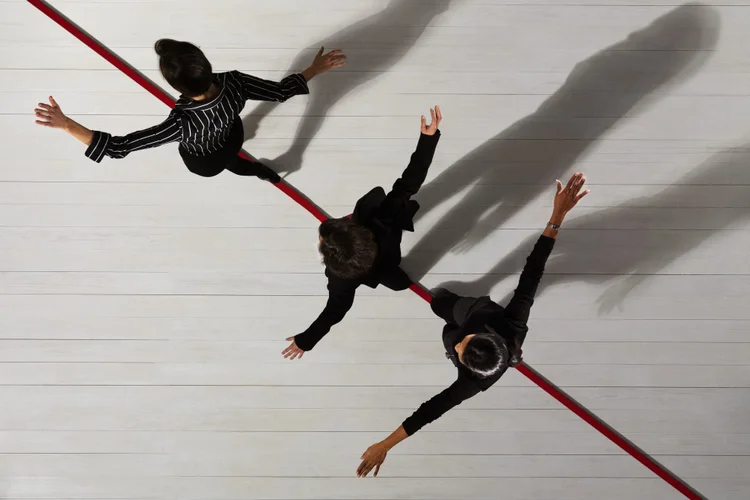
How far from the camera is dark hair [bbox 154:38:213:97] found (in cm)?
143

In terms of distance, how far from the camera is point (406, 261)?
7.48 ft

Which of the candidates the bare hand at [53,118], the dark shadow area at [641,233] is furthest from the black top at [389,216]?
the bare hand at [53,118]

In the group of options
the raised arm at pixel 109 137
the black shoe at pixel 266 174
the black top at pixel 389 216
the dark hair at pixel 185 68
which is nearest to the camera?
the dark hair at pixel 185 68

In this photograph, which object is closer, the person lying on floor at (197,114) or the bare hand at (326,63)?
the person lying on floor at (197,114)

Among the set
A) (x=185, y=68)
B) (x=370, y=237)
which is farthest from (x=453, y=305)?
(x=185, y=68)

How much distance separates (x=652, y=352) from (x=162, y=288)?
2244mm

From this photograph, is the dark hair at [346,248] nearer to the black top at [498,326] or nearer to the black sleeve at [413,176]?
the black sleeve at [413,176]

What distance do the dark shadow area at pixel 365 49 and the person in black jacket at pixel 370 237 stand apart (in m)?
0.54

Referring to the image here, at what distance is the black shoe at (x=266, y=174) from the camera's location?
2.09 meters

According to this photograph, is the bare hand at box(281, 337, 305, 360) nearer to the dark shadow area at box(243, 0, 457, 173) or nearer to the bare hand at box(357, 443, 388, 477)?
the bare hand at box(357, 443, 388, 477)

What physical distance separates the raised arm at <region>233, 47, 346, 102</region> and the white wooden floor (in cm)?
26

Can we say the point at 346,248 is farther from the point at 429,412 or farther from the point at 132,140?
the point at 132,140

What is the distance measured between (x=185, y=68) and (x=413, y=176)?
78 cm

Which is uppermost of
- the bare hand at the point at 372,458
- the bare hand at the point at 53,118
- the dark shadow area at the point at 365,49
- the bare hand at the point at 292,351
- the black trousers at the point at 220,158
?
the bare hand at the point at 53,118
